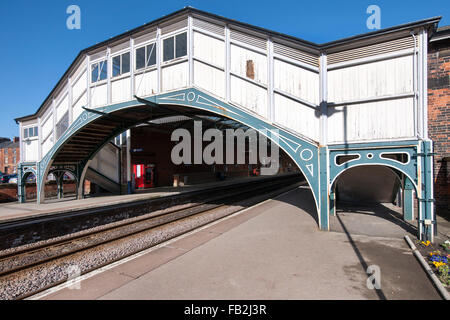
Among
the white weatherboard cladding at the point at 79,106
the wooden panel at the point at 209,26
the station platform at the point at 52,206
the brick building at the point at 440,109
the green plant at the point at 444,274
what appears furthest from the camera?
the white weatherboard cladding at the point at 79,106

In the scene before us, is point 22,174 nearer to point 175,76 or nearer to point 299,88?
point 175,76

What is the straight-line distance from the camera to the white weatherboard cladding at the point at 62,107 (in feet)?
53.5

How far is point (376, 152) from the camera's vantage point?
24.9 ft

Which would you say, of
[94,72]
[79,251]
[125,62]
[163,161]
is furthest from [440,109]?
[163,161]

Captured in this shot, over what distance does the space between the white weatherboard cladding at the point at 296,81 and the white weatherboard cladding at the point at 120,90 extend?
26.7 feet

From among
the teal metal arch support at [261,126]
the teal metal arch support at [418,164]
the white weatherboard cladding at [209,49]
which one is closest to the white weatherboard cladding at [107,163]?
the teal metal arch support at [261,126]

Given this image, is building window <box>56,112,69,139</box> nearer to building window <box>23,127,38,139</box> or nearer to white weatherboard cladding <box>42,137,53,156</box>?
white weatherboard cladding <box>42,137,53,156</box>

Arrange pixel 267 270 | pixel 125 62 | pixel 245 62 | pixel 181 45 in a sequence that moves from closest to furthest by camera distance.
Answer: pixel 267 270
pixel 245 62
pixel 181 45
pixel 125 62

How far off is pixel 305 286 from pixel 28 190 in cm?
2401

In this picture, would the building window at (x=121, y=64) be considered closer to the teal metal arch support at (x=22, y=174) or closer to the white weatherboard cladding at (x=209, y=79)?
the white weatherboard cladding at (x=209, y=79)

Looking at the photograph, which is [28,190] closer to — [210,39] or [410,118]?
[210,39]

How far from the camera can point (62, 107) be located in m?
16.6

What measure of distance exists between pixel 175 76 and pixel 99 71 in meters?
5.95

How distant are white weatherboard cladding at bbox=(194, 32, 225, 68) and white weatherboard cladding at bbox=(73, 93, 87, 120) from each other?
8524mm
